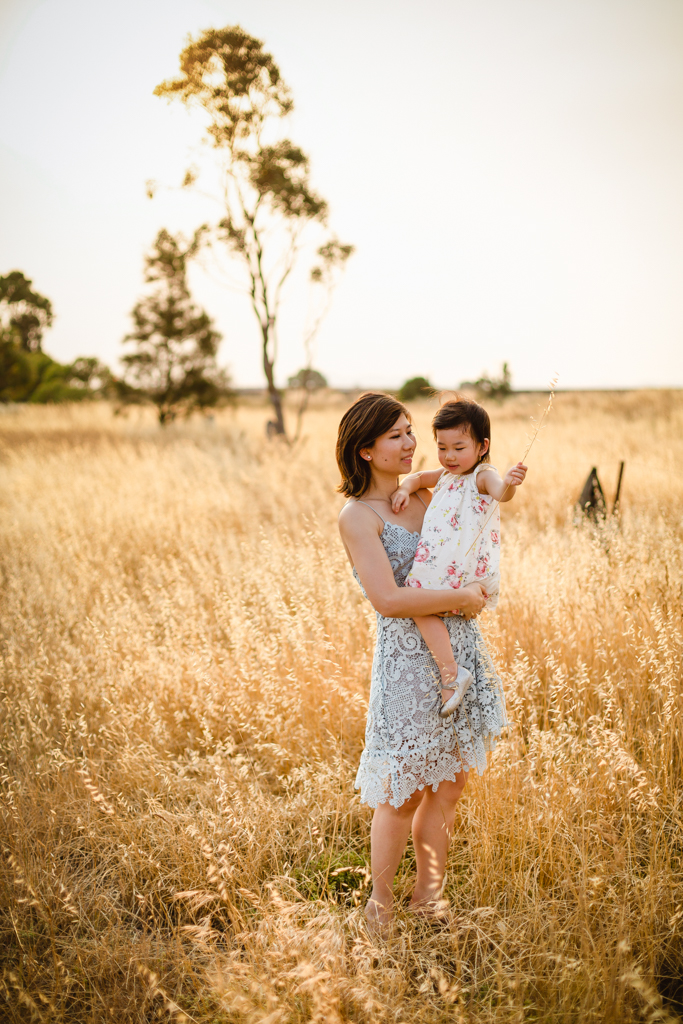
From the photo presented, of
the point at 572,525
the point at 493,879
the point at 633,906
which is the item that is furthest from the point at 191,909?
the point at 572,525

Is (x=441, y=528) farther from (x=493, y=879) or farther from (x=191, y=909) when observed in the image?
(x=191, y=909)

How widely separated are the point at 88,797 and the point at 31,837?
277 mm

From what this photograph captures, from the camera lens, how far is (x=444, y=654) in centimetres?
175

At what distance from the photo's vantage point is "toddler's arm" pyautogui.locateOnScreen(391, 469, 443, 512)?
6.23ft

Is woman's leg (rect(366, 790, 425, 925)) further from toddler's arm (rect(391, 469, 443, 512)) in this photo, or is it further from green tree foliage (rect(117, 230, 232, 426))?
green tree foliage (rect(117, 230, 232, 426))

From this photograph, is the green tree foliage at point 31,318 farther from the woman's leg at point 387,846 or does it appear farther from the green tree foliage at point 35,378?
the woman's leg at point 387,846

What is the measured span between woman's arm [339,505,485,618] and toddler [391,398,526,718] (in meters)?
0.07

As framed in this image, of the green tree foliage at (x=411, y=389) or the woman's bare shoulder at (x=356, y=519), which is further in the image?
the green tree foliage at (x=411, y=389)

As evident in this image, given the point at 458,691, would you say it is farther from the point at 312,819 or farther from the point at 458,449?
the point at 312,819

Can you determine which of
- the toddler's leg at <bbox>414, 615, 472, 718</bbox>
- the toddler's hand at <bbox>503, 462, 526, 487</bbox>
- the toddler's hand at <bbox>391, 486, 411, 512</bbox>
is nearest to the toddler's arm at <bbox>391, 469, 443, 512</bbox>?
the toddler's hand at <bbox>391, 486, 411, 512</bbox>

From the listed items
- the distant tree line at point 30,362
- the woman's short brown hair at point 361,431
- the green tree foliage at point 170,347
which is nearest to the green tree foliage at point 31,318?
the distant tree line at point 30,362

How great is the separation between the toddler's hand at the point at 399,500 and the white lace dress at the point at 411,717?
0.07m

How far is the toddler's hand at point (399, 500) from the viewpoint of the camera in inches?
74.5

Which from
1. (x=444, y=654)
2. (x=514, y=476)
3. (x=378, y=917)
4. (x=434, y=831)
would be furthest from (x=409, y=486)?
(x=378, y=917)
